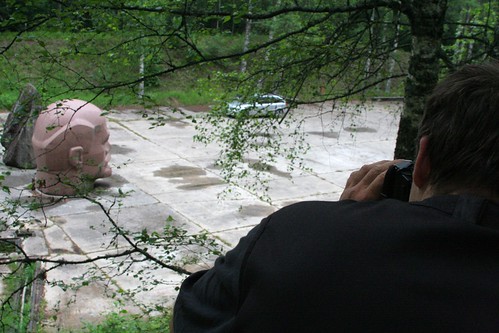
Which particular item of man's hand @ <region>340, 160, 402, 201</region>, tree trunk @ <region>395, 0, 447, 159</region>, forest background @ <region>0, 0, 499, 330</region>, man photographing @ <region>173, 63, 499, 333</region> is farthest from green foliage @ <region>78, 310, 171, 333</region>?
man photographing @ <region>173, 63, 499, 333</region>

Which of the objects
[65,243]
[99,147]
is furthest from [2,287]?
[99,147]

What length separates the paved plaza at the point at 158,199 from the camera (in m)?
7.34

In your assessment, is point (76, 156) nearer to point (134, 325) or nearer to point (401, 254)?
point (134, 325)

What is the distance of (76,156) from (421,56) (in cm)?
810

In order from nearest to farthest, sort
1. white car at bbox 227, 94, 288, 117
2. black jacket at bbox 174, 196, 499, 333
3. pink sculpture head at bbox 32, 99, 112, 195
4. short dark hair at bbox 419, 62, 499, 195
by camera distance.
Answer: black jacket at bbox 174, 196, 499, 333 < short dark hair at bbox 419, 62, 499, 195 < white car at bbox 227, 94, 288, 117 < pink sculpture head at bbox 32, 99, 112, 195

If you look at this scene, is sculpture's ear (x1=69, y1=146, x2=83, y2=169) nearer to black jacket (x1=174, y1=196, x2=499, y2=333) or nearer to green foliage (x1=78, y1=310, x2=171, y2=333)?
green foliage (x1=78, y1=310, x2=171, y2=333)

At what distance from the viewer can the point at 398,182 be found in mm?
1218

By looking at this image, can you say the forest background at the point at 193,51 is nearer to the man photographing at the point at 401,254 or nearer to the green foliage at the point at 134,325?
the green foliage at the point at 134,325

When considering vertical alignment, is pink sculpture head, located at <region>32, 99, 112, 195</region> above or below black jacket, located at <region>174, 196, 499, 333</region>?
below

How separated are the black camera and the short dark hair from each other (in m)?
0.13

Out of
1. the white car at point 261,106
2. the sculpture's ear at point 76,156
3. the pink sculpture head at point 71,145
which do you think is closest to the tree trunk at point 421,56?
the white car at point 261,106

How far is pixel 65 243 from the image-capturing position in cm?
904

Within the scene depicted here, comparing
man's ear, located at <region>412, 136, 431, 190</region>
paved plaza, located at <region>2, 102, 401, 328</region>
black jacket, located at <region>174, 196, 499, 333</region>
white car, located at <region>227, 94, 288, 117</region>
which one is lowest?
paved plaza, located at <region>2, 102, 401, 328</region>

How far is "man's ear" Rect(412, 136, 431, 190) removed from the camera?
108cm
